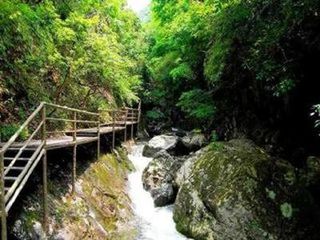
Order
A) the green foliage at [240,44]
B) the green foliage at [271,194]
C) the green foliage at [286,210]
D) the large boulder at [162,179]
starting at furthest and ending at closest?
the large boulder at [162,179]
the green foliage at [271,194]
the green foliage at [286,210]
the green foliage at [240,44]

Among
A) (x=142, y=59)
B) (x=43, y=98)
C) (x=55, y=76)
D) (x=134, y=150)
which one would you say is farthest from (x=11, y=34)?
(x=142, y=59)

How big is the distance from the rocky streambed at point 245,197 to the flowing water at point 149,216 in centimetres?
37

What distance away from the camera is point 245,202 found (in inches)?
328

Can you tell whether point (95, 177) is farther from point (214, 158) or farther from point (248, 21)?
point (248, 21)

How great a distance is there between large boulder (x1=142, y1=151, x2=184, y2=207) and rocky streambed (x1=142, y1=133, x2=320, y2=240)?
1733mm

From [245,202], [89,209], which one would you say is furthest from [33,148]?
[245,202]

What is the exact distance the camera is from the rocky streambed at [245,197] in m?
8.10

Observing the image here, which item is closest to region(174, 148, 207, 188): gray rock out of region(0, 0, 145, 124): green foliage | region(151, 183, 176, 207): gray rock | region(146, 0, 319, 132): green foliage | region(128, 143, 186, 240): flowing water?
region(151, 183, 176, 207): gray rock

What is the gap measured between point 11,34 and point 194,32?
6066 millimetres

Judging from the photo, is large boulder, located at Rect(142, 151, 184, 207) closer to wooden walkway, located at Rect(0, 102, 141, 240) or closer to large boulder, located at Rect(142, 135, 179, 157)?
wooden walkway, located at Rect(0, 102, 141, 240)

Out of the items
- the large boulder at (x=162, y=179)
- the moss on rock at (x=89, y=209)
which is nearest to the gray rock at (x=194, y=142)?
the large boulder at (x=162, y=179)

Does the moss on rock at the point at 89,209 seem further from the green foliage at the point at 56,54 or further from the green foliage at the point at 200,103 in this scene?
the green foliage at the point at 200,103

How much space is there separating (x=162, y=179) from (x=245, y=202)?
16.7 ft

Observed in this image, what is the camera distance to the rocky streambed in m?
8.10
